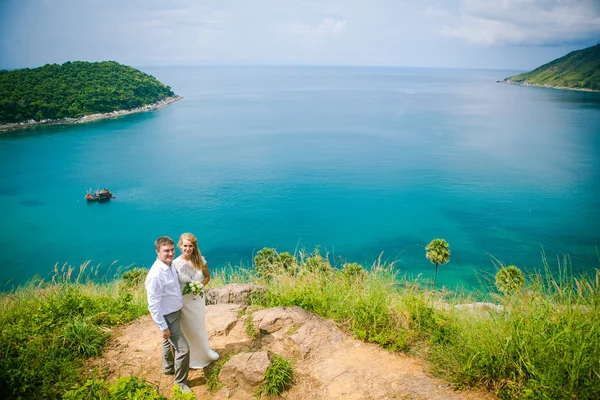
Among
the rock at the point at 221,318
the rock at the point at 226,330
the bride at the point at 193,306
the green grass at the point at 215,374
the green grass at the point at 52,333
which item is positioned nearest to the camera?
the green grass at the point at 52,333

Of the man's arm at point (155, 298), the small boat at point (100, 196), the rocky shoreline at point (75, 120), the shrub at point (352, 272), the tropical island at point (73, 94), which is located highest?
the tropical island at point (73, 94)

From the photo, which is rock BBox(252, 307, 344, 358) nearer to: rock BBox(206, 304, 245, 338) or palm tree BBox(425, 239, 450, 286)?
rock BBox(206, 304, 245, 338)

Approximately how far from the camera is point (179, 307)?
5.00 meters

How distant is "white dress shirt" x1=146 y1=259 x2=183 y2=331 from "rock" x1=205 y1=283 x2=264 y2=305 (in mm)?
2698

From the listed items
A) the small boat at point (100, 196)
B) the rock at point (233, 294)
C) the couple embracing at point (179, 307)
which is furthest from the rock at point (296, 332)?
the small boat at point (100, 196)

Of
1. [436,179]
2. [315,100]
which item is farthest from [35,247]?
[315,100]

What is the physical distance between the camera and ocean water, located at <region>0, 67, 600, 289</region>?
140ft

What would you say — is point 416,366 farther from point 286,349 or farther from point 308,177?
point 308,177

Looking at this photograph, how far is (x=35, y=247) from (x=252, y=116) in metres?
82.7

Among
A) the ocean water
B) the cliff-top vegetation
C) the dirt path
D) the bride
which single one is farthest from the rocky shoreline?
the bride

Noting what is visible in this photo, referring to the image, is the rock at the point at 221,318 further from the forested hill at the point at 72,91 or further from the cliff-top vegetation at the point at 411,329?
the forested hill at the point at 72,91

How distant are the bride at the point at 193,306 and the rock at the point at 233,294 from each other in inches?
84.0

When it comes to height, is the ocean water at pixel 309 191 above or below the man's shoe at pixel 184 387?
below

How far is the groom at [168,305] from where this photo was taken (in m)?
4.75
